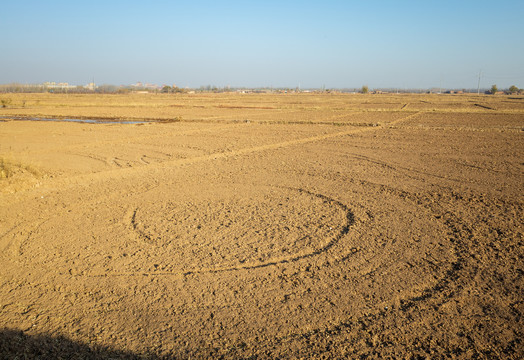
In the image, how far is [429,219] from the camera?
24.1ft

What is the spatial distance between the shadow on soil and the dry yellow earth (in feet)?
0.06


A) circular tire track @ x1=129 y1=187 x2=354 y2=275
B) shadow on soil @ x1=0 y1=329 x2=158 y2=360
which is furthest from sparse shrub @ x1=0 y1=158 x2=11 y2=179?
shadow on soil @ x1=0 y1=329 x2=158 y2=360

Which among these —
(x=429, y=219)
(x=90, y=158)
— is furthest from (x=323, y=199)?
(x=90, y=158)

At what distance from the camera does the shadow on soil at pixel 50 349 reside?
142 inches

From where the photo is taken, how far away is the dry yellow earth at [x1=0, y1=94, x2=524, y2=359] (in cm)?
390

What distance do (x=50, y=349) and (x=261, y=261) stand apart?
9.26ft

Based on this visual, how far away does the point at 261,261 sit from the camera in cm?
559

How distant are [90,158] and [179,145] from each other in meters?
3.99

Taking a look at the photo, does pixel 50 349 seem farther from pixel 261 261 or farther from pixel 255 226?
pixel 255 226

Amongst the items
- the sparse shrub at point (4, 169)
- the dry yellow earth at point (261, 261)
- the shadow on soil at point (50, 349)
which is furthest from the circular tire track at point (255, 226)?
the sparse shrub at point (4, 169)

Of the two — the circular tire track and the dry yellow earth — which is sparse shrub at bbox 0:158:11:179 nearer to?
the dry yellow earth

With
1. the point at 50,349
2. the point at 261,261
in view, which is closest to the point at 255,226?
the point at 261,261

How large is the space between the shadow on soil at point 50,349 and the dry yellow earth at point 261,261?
18mm

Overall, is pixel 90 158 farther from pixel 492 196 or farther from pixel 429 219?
pixel 492 196
